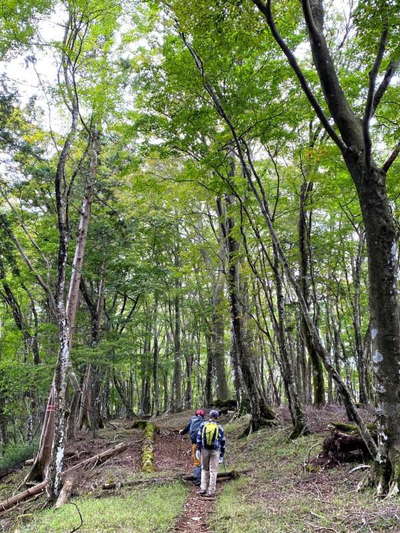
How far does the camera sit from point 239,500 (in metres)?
6.96

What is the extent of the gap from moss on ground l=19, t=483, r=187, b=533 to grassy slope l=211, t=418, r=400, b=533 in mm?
850

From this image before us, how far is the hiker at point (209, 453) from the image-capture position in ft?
26.2

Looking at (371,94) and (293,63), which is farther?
(293,63)

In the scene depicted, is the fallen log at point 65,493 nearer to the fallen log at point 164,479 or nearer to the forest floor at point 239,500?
the forest floor at point 239,500

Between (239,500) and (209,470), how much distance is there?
5.06ft

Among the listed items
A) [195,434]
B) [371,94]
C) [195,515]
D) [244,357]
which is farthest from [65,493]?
[371,94]

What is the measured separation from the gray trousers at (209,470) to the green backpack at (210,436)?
0.36 ft

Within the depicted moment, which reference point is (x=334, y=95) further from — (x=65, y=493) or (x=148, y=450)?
(x=148, y=450)

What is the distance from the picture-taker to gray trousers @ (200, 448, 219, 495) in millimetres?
7977

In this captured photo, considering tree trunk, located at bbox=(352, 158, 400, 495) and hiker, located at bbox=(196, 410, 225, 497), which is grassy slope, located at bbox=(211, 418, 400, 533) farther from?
tree trunk, located at bbox=(352, 158, 400, 495)

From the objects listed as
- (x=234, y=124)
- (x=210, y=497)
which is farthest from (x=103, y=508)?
(x=234, y=124)

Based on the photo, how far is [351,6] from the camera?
10.1m

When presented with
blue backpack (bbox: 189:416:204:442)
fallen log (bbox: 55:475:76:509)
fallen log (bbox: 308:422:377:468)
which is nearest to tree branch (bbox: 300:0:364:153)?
fallen log (bbox: 308:422:377:468)

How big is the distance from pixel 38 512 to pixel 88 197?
31.9 feet
